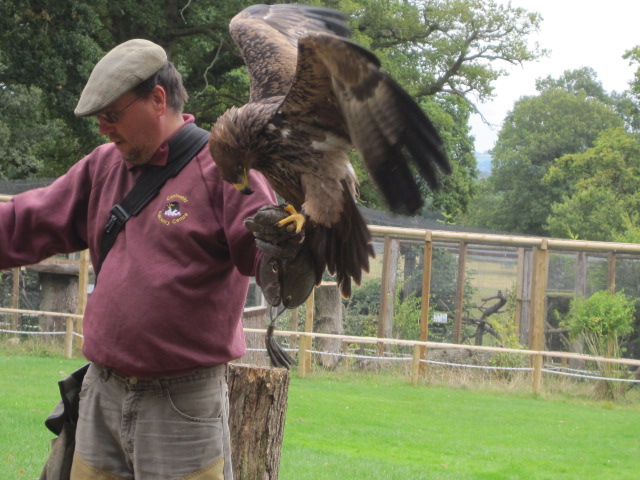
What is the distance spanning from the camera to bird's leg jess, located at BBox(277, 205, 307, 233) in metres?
2.54

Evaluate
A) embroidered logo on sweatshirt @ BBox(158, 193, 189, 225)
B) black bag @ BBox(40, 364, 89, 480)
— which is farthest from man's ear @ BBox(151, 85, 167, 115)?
black bag @ BBox(40, 364, 89, 480)

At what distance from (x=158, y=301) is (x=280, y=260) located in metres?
0.37

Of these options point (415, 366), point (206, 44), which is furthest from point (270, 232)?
point (206, 44)

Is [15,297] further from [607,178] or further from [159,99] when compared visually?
[607,178]

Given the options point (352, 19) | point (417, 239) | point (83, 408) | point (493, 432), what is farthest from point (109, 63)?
point (352, 19)

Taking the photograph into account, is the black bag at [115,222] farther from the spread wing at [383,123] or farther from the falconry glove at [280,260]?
the spread wing at [383,123]

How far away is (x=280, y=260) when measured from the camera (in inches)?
99.3

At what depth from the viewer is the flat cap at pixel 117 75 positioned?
8.19ft

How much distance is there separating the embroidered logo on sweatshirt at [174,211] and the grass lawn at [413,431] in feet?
10.5

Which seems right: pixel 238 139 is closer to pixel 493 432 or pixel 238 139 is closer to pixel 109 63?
pixel 109 63

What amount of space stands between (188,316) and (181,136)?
0.59 m

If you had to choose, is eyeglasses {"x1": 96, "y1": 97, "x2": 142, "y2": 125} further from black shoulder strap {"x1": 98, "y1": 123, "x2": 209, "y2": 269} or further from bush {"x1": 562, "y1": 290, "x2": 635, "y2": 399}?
bush {"x1": 562, "y1": 290, "x2": 635, "y2": 399}

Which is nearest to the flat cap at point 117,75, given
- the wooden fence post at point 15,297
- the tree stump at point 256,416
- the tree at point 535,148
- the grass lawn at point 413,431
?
the tree stump at point 256,416

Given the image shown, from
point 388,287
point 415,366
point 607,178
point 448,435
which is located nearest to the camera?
point 448,435
